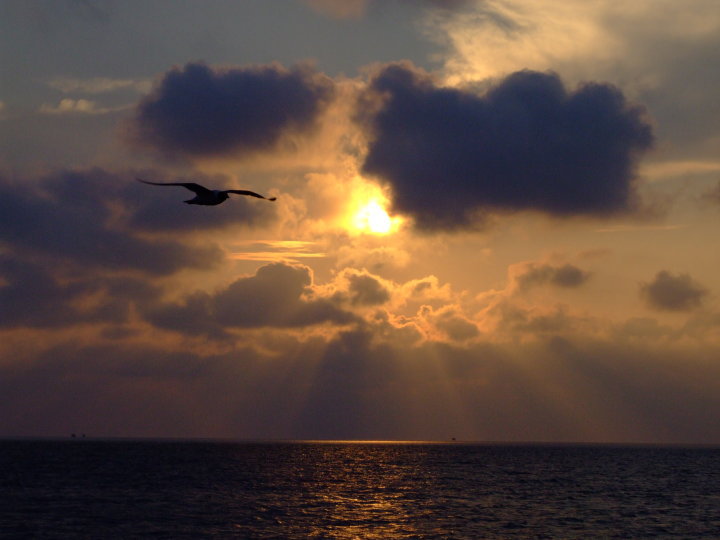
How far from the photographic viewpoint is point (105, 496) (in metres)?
91.9

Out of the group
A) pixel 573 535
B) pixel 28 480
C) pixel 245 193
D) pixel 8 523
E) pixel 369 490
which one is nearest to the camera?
pixel 245 193

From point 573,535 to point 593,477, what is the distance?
7787 cm

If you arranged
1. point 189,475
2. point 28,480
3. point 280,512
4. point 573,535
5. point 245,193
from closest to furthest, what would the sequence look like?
1. point 245,193
2. point 573,535
3. point 280,512
4. point 28,480
5. point 189,475

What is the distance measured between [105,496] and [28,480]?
3012 centimetres

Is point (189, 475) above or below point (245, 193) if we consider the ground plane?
below

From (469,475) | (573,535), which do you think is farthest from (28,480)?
(573,535)

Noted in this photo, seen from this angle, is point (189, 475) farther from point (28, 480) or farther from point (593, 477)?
point (593, 477)

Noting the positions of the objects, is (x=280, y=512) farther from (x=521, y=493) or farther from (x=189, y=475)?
(x=189, y=475)

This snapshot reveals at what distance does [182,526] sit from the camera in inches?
2606

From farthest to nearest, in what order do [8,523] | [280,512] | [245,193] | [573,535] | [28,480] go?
[28,480]
[280,512]
[8,523]
[573,535]
[245,193]

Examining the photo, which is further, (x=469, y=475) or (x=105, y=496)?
(x=469, y=475)

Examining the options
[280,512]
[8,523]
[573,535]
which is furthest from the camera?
[280,512]

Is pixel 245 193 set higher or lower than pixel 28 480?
higher

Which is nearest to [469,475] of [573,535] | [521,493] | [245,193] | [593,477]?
[593,477]
